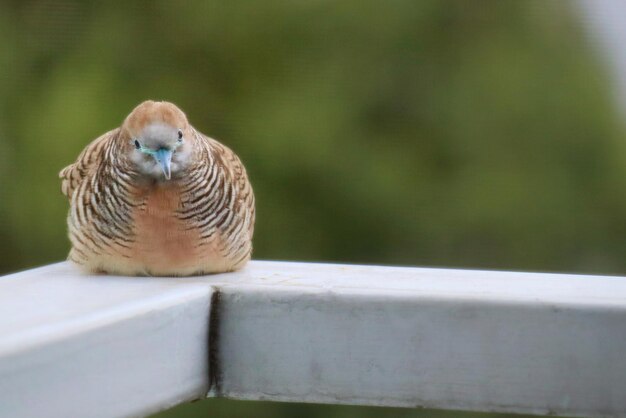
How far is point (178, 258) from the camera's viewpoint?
7.38 ft

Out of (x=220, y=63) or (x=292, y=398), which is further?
(x=220, y=63)

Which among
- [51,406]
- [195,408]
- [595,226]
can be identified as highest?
[51,406]

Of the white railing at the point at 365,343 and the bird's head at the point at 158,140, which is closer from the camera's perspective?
the white railing at the point at 365,343

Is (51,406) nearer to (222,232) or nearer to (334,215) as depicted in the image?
(222,232)

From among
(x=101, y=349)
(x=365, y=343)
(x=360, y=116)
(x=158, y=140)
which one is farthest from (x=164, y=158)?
(x=360, y=116)

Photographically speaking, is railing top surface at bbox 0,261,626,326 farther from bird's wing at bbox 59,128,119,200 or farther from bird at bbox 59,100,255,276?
bird's wing at bbox 59,128,119,200

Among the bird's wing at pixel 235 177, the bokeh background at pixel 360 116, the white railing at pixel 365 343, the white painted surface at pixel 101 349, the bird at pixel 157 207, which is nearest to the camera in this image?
the white painted surface at pixel 101 349

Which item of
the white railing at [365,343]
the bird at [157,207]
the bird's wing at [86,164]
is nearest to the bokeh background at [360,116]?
the bird's wing at [86,164]

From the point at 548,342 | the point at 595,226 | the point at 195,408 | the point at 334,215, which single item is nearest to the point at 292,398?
the point at 548,342

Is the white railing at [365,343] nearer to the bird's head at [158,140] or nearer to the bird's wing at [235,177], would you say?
the bird's head at [158,140]

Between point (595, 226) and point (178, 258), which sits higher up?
point (178, 258)

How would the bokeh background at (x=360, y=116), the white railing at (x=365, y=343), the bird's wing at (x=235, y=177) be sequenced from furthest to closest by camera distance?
1. the bokeh background at (x=360, y=116)
2. the bird's wing at (x=235, y=177)
3. the white railing at (x=365, y=343)

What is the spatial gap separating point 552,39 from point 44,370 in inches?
196

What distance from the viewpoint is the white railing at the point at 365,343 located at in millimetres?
1398
